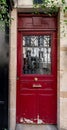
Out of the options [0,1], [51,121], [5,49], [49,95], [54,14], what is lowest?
[51,121]

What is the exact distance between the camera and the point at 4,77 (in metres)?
9.50

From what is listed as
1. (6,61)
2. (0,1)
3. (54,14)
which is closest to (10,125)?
(6,61)

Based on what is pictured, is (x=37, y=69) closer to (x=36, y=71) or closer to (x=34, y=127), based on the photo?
(x=36, y=71)

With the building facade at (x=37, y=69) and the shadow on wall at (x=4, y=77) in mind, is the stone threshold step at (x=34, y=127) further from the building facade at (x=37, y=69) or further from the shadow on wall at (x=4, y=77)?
the shadow on wall at (x=4, y=77)

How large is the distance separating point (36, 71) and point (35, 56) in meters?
0.40

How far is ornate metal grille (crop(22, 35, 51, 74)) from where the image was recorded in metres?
9.98

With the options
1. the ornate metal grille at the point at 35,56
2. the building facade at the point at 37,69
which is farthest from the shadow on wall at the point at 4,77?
the ornate metal grille at the point at 35,56

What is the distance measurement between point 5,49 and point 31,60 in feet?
2.90

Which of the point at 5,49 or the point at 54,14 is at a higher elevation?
the point at 54,14

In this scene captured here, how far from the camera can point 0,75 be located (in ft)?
31.1

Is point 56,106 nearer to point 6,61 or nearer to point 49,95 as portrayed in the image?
point 49,95

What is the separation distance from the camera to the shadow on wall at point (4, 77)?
372 inches

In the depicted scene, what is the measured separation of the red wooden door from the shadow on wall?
0.48 m

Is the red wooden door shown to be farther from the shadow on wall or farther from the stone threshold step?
the shadow on wall
